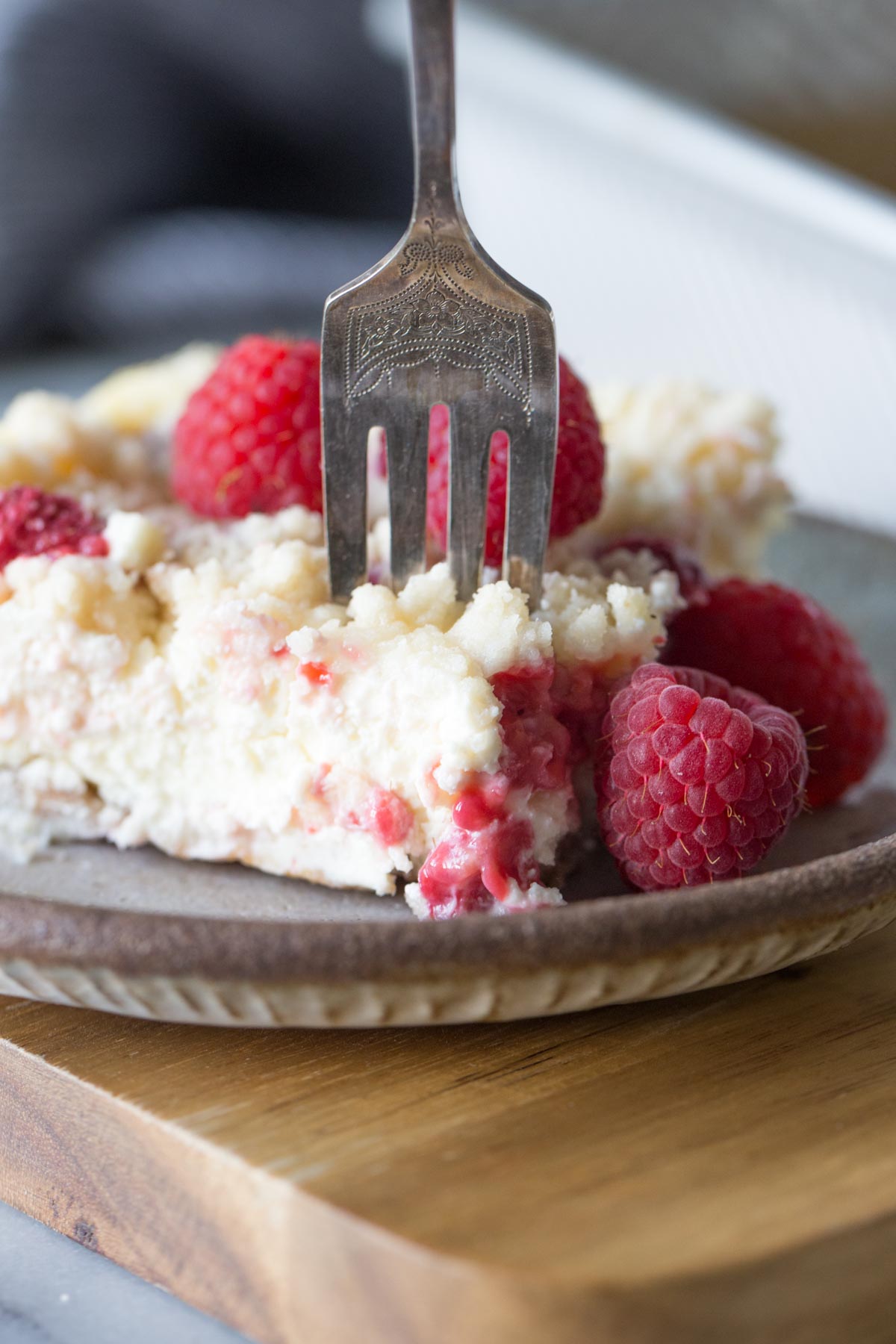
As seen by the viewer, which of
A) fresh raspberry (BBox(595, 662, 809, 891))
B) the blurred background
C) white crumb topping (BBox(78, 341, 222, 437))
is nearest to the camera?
fresh raspberry (BBox(595, 662, 809, 891))

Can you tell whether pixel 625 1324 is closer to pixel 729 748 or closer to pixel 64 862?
pixel 729 748

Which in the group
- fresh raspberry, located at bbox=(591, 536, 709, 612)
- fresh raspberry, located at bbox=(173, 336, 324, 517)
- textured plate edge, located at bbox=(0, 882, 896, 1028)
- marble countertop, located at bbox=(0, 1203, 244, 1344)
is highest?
fresh raspberry, located at bbox=(173, 336, 324, 517)

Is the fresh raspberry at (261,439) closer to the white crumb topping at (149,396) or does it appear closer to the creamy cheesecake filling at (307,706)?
the creamy cheesecake filling at (307,706)

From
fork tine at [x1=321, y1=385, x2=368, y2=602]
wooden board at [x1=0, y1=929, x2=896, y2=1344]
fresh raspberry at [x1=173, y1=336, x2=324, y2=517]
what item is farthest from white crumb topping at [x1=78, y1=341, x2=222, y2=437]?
wooden board at [x1=0, y1=929, x2=896, y2=1344]

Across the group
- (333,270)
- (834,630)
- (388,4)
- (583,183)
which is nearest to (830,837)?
(834,630)

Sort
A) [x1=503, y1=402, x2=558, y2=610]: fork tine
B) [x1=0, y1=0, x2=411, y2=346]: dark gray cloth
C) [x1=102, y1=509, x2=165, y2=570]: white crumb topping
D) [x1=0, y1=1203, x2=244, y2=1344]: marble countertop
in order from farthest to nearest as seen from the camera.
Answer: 1. [x1=0, y1=0, x2=411, y2=346]: dark gray cloth
2. [x1=102, y1=509, x2=165, y2=570]: white crumb topping
3. [x1=503, y1=402, x2=558, y2=610]: fork tine
4. [x1=0, y1=1203, x2=244, y2=1344]: marble countertop

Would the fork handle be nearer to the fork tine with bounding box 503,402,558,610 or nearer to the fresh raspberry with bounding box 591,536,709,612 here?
the fork tine with bounding box 503,402,558,610

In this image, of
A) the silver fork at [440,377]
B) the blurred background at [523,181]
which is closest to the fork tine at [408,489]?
the silver fork at [440,377]
